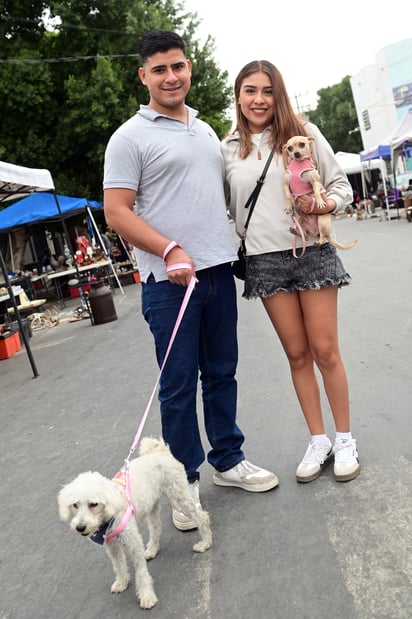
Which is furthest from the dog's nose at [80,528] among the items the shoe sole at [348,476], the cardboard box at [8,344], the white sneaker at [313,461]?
the cardboard box at [8,344]

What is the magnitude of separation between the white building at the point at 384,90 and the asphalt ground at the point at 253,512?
36.0m

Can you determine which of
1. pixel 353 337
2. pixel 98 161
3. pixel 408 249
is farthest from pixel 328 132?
pixel 353 337

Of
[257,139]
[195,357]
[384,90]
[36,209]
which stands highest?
[384,90]

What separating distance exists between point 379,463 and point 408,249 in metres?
9.53

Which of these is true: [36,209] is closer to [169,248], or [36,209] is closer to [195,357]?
[195,357]

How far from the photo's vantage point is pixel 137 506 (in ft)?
7.94

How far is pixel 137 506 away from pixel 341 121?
65.9m

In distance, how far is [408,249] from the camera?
11.8m

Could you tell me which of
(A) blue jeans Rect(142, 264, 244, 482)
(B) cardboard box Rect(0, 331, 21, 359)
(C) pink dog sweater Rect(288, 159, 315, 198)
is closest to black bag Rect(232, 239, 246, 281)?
(A) blue jeans Rect(142, 264, 244, 482)

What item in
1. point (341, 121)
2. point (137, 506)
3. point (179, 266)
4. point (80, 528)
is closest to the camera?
point (80, 528)

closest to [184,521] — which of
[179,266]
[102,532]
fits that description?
[102,532]

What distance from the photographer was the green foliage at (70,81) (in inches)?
690

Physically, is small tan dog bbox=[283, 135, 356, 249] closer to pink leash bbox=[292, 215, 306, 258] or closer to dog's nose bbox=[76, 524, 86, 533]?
pink leash bbox=[292, 215, 306, 258]

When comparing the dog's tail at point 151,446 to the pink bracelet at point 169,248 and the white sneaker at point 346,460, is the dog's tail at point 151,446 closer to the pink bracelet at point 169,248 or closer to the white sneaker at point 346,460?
the pink bracelet at point 169,248
